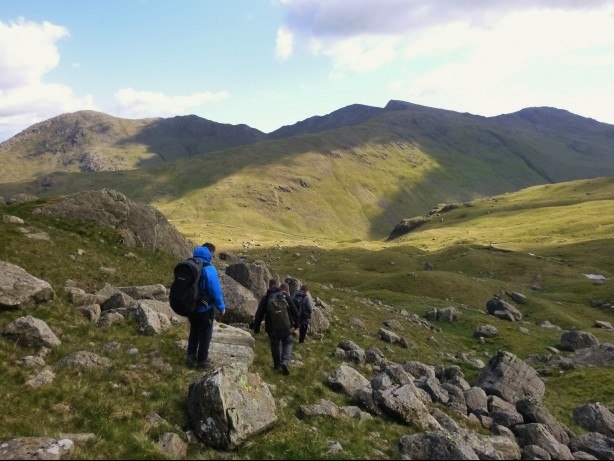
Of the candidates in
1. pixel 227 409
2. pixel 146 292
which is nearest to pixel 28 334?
pixel 227 409

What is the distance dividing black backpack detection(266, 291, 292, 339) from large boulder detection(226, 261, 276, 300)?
10943 mm

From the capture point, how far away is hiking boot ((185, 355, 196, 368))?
16.0 meters

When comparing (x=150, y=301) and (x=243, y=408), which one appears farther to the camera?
(x=150, y=301)

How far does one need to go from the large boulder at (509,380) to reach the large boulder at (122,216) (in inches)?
1073

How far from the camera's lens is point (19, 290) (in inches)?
711

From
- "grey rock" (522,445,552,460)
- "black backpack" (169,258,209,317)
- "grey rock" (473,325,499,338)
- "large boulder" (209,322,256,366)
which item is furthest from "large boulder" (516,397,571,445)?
"grey rock" (473,325,499,338)

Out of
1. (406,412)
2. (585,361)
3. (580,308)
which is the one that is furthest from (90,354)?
(580,308)

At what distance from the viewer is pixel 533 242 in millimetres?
144625

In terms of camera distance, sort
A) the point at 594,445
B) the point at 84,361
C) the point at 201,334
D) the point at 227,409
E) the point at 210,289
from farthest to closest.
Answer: the point at 594,445 < the point at 201,334 < the point at 210,289 < the point at 84,361 < the point at 227,409

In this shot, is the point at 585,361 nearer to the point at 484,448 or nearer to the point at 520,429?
the point at 520,429

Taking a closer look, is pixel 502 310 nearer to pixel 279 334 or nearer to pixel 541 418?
pixel 541 418

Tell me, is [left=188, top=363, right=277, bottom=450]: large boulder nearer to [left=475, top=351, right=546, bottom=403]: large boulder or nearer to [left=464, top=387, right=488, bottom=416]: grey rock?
[left=464, top=387, right=488, bottom=416]: grey rock

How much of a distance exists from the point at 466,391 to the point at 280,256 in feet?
326

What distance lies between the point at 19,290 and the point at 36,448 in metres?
10.7
